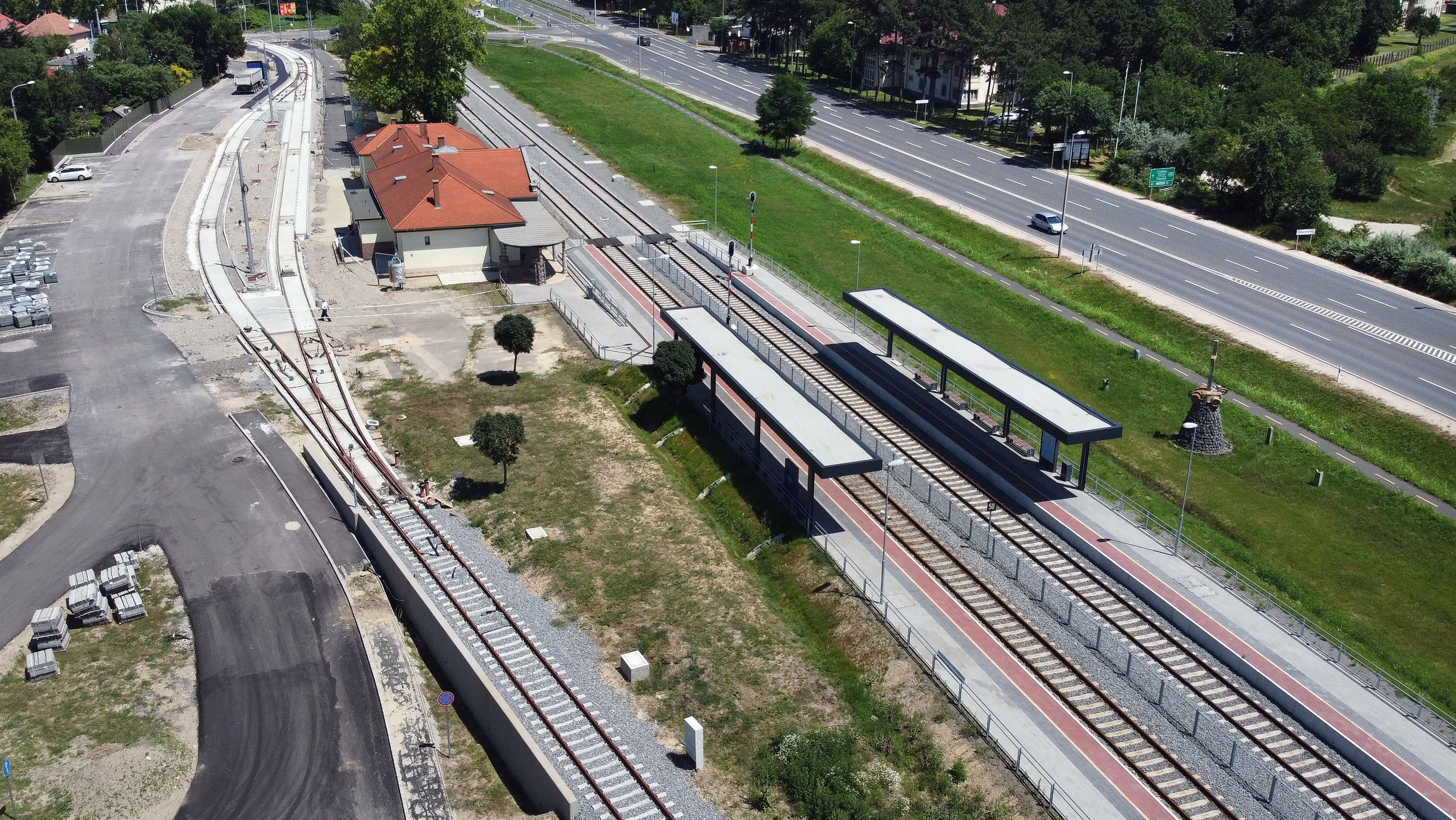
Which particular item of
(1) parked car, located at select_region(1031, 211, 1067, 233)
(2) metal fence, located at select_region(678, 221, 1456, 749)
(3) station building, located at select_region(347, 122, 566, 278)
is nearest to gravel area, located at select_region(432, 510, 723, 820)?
(2) metal fence, located at select_region(678, 221, 1456, 749)

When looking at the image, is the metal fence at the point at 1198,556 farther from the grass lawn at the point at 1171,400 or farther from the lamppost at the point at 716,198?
the lamppost at the point at 716,198

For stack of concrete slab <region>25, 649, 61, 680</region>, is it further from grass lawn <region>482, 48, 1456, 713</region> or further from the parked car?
the parked car

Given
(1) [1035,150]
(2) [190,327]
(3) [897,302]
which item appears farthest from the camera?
(1) [1035,150]

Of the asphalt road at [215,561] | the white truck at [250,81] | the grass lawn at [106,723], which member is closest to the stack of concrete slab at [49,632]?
the grass lawn at [106,723]

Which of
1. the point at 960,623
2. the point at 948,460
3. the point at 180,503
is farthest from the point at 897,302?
the point at 180,503

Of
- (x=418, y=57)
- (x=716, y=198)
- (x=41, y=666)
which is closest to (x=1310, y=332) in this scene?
(x=716, y=198)

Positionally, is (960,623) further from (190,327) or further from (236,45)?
(236,45)

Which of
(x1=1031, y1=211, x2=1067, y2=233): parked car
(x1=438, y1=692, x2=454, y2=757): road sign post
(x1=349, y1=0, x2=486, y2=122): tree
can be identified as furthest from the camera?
(x1=349, y1=0, x2=486, y2=122): tree
